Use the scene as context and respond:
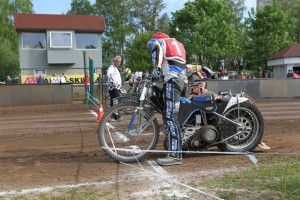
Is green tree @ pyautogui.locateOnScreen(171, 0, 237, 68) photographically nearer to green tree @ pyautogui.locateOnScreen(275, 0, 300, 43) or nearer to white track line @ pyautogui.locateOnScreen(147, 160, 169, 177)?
green tree @ pyautogui.locateOnScreen(275, 0, 300, 43)

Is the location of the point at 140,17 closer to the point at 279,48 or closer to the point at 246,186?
the point at 279,48

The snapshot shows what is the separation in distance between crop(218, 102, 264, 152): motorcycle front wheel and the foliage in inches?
2115

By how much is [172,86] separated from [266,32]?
141 ft

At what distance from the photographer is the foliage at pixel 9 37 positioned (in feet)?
182

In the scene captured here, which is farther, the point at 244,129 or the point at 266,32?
the point at 266,32

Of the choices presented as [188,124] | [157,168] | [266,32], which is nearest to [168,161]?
[157,168]

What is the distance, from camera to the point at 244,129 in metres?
6.04

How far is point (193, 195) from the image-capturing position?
409 cm

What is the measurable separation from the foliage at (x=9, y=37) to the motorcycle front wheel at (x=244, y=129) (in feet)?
176

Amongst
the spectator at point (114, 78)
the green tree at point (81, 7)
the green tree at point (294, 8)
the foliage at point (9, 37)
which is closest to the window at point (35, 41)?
the foliage at point (9, 37)

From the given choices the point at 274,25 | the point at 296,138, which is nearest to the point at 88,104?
the point at 296,138

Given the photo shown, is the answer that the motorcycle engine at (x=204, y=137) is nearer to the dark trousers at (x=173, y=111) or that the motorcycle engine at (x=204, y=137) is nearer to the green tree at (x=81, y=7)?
the dark trousers at (x=173, y=111)

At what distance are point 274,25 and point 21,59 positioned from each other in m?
29.2

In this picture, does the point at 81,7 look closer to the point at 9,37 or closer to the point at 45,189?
the point at 9,37
